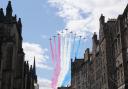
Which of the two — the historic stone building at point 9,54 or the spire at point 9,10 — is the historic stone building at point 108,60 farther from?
the spire at point 9,10

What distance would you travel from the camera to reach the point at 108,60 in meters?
92.5

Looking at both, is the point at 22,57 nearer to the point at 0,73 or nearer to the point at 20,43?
the point at 20,43

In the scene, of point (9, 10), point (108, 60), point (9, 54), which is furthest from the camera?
point (108, 60)

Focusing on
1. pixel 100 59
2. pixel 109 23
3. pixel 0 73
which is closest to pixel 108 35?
pixel 109 23

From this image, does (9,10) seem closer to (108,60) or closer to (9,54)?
(9,54)

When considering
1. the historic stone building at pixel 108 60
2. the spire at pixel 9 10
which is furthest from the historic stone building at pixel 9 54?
the historic stone building at pixel 108 60

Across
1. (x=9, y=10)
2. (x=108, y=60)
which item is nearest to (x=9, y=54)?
(x=9, y=10)

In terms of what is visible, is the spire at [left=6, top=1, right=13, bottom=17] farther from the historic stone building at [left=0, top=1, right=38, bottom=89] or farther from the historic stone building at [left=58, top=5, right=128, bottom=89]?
the historic stone building at [left=58, top=5, right=128, bottom=89]

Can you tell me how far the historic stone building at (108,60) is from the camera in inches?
2874

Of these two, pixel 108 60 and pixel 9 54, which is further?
pixel 108 60

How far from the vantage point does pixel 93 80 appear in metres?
116

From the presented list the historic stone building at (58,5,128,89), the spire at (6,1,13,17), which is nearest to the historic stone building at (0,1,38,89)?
the spire at (6,1,13,17)

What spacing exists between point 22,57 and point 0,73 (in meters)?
19.8

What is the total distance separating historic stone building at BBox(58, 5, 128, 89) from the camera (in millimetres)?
73000
